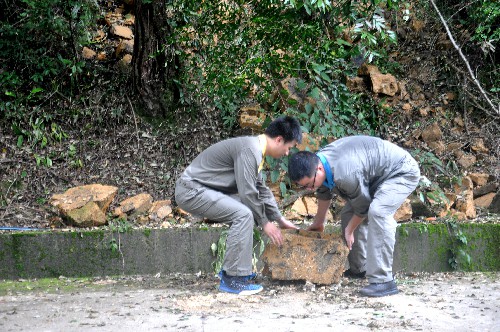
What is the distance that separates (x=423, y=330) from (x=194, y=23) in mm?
5098

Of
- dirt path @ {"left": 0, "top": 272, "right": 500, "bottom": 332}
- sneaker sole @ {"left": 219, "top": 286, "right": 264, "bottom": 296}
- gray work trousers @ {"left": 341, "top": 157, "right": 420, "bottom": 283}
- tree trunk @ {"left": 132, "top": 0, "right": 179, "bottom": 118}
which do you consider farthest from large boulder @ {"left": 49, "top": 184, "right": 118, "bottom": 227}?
gray work trousers @ {"left": 341, "top": 157, "right": 420, "bottom": 283}

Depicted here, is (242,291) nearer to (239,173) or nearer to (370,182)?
(239,173)

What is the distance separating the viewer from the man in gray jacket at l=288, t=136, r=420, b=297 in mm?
4789

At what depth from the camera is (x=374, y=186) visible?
16.7ft

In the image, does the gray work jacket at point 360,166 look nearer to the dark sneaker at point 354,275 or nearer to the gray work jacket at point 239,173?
the gray work jacket at point 239,173

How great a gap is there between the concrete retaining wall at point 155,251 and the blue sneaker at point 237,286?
1266 millimetres

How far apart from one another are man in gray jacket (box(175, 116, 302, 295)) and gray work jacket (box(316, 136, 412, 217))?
34cm

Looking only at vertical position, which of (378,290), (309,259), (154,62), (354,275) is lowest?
(354,275)

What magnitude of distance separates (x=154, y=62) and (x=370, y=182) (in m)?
3.79

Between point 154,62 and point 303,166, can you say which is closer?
point 303,166

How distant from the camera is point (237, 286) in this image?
4898 millimetres

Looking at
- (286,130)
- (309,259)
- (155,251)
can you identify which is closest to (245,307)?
(309,259)

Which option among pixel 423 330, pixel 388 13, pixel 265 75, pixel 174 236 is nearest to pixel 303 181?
pixel 423 330

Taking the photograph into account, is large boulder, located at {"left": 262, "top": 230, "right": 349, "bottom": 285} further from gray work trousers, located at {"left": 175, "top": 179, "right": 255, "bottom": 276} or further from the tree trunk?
the tree trunk
